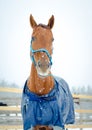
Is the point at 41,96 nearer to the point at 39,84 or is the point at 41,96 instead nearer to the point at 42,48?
the point at 39,84

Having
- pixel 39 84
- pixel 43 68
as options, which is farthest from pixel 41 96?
pixel 43 68

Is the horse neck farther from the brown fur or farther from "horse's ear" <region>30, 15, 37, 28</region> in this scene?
"horse's ear" <region>30, 15, 37, 28</region>

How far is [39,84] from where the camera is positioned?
356 centimetres

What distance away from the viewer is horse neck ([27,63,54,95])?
3.56 metres

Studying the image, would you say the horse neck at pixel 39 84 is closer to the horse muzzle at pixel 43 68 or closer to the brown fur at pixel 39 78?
the brown fur at pixel 39 78

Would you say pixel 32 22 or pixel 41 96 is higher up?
pixel 32 22

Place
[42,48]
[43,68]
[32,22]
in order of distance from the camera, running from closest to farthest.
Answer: [43,68], [42,48], [32,22]

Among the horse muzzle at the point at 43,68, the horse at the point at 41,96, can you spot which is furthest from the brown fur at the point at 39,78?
the horse muzzle at the point at 43,68

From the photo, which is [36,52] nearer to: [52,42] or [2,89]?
[52,42]

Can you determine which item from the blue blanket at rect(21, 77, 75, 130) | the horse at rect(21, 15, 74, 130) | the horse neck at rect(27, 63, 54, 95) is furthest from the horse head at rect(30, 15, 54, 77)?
the blue blanket at rect(21, 77, 75, 130)

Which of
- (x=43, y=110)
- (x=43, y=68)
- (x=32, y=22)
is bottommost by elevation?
(x=43, y=110)

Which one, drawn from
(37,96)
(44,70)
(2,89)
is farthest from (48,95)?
(2,89)

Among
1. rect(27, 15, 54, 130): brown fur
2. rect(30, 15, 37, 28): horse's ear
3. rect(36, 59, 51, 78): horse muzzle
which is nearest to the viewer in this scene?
rect(36, 59, 51, 78): horse muzzle

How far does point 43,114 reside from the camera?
3572 mm
